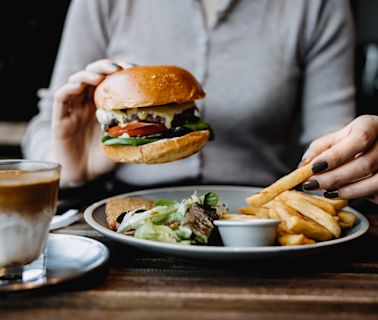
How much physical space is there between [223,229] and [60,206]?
760 mm

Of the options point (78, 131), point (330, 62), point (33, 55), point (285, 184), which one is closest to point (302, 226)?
point (285, 184)

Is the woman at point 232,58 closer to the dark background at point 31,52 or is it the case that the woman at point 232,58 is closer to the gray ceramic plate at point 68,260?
the gray ceramic plate at point 68,260

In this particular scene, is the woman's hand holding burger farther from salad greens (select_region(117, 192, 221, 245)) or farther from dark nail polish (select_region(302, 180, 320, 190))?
dark nail polish (select_region(302, 180, 320, 190))

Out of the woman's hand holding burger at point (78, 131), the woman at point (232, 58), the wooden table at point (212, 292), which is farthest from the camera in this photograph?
the woman at point (232, 58)

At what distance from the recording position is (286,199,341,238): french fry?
1234 millimetres

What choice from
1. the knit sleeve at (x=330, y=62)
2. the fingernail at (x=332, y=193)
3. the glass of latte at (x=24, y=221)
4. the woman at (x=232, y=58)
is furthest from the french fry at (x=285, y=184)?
the knit sleeve at (x=330, y=62)

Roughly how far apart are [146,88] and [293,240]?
2.34ft

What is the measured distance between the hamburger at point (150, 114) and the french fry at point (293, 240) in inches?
21.8

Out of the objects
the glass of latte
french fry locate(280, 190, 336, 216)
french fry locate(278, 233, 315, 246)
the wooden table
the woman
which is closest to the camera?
the wooden table

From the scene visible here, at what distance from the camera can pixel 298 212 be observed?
1.31 meters

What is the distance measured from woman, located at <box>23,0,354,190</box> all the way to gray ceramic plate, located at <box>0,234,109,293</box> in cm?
114

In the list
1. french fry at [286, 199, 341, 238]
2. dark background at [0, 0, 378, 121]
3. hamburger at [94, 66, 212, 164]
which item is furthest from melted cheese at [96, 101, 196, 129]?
dark background at [0, 0, 378, 121]

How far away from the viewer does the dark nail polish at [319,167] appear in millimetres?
1293

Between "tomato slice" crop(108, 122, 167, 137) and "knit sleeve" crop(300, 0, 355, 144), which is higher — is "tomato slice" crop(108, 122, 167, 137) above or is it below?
below
